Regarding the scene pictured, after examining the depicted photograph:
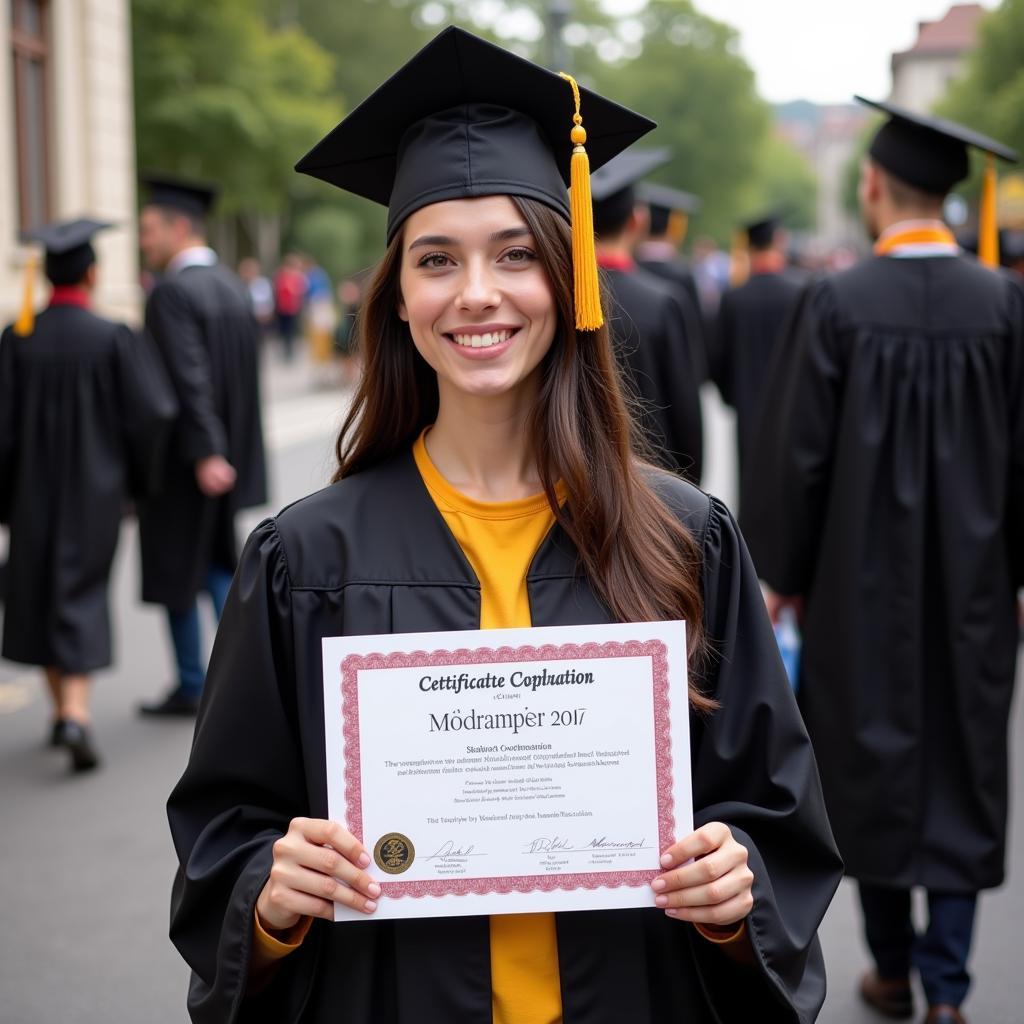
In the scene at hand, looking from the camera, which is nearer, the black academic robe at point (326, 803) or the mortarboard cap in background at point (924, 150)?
the black academic robe at point (326, 803)

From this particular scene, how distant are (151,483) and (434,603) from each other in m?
4.78

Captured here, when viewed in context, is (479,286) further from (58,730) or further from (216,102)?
(216,102)

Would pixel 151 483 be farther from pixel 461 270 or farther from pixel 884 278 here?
pixel 461 270

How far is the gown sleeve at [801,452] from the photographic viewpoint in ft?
13.0

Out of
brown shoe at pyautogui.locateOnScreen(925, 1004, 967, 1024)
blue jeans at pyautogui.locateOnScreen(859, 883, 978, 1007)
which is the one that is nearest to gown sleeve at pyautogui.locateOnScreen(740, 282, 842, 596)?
blue jeans at pyautogui.locateOnScreen(859, 883, 978, 1007)

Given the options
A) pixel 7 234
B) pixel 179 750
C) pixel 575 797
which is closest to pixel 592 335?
pixel 575 797

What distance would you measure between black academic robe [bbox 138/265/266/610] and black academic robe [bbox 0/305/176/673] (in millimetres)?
495

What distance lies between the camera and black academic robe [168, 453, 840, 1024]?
1.93 metres

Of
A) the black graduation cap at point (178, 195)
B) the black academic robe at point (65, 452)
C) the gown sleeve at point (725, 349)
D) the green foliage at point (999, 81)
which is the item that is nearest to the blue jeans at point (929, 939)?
the black academic robe at point (65, 452)

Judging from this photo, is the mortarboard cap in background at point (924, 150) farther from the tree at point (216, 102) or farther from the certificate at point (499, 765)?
the tree at point (216, 102)

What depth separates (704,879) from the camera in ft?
6.00

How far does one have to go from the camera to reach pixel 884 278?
3.96m
